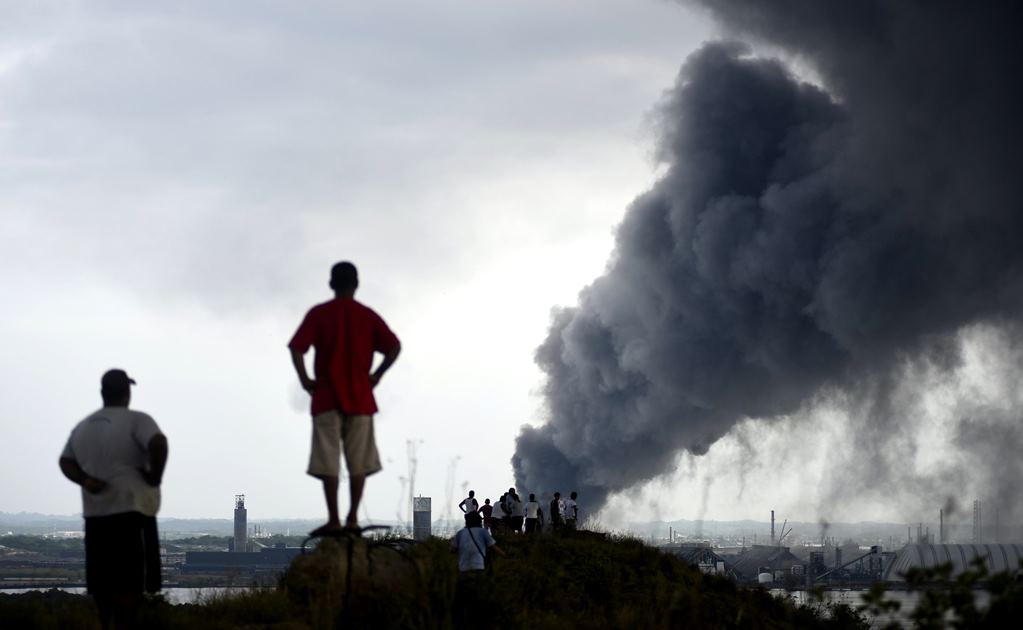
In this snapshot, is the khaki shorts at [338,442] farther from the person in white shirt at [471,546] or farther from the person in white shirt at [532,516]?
the person in white shirt at [532,516]

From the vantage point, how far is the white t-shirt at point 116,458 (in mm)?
9125

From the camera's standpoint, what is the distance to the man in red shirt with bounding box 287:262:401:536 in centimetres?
984

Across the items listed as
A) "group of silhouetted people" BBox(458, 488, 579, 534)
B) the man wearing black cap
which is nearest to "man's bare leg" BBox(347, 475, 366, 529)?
the man wearing black cap

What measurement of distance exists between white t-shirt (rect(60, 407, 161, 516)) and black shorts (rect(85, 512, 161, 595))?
0.28 feet

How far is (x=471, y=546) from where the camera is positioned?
607 inches

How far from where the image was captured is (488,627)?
11180 millimetres

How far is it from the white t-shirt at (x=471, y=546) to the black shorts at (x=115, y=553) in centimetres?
636

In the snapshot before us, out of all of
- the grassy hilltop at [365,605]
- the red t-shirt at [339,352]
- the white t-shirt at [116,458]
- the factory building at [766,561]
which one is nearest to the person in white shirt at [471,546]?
Result: the grassy hilltop at [365,605]

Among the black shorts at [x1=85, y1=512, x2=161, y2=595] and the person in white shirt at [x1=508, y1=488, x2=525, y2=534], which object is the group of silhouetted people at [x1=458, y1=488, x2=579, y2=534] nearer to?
the person in white shirt at [x1=508, y1=488, x2=525, y2=534]

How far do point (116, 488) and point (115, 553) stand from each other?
0.51 meters

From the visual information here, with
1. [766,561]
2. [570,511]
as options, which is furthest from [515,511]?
[766,561]

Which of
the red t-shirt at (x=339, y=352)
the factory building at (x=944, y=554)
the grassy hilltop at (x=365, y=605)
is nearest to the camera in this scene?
the red t-shirt at (x=339, y=352)

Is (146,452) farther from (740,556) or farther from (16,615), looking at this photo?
(740,556)

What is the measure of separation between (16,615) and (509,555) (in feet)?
41.5
